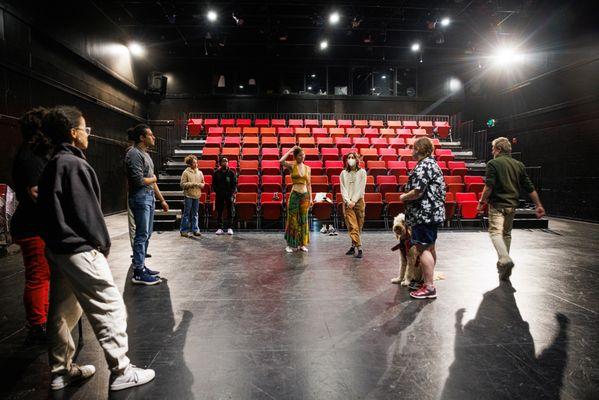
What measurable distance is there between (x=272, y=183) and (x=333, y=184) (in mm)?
1467

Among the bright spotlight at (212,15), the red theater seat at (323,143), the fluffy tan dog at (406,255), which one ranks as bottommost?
the fluffy tan dog at (406,255)

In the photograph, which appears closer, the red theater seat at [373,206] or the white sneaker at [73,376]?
the white sneaker at [73,376]

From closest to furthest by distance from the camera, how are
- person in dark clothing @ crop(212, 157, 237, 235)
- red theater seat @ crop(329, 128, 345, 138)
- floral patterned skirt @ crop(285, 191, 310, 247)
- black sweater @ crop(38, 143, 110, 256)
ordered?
black sweater @ crop(38, 143, 110, 256)
floral patterned skirt @ crop(285, 191, 310, 247)
person in dark clothing @ crop(212, 157, 237, 235)
red theater seat @ crop(329, 128, 345, 138)

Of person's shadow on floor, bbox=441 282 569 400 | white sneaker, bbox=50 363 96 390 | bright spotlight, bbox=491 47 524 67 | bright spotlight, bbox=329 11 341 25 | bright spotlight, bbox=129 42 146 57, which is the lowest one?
person's shadow on floor, bbox=441 282 569 400

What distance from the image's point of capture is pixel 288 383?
1.86 metres

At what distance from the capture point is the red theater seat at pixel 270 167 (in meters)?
8.66

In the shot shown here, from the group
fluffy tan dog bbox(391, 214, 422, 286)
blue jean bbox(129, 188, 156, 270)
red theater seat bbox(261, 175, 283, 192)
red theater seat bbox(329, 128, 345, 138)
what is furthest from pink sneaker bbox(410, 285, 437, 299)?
red theater seat bbox(329, 128, 345, 138)

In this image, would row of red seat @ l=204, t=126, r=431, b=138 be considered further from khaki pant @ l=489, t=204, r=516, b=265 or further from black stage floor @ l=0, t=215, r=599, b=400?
khaki pant @ l=489, t=204, r=516, b=265

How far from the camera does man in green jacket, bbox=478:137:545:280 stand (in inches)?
147

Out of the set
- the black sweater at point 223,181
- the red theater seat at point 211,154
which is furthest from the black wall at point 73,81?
the black sweater at point 223,181

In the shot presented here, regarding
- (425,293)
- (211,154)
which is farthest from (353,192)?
(211,154)

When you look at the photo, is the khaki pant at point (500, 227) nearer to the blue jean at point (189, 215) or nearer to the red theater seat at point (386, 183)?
the red theater seat at point (386, 183)

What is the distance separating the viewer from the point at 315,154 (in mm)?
9516

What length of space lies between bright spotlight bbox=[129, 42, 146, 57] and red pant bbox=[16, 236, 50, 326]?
1221cm
